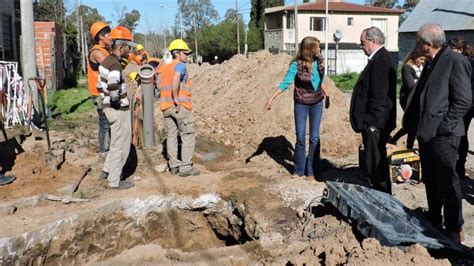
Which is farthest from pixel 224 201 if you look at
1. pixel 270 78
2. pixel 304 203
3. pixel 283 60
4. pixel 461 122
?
pixel 283 60

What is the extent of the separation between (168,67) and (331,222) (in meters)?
3.05

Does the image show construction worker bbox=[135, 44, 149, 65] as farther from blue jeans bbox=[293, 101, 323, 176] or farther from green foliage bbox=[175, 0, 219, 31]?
green foliage bbox=[175, 0, 219, 31]

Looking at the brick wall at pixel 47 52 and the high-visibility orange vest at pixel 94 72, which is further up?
the brick wall at pixel 47 52

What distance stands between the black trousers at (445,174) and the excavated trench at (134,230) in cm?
188

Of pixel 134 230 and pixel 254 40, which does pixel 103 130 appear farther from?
pixel 254 40

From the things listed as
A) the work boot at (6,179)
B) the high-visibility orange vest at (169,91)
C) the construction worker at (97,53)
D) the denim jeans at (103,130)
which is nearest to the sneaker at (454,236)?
the high-visibility orange vest at (169,91)

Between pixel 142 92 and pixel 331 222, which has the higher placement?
pixel 142 92

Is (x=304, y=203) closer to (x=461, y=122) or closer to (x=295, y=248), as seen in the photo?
A: (x=295, y=248)

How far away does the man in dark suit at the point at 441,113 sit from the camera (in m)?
4.12

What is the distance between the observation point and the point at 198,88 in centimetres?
1506

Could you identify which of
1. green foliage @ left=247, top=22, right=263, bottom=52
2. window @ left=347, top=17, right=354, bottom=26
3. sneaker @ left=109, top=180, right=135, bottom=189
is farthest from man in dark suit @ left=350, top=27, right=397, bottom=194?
green foliage @ left=247, top=22, right=263, bottom=52

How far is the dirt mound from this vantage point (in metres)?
8.65

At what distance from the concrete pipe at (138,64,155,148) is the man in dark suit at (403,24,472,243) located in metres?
4.80

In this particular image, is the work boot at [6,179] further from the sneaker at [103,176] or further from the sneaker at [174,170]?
Answer: the sneaker at [174,170]
